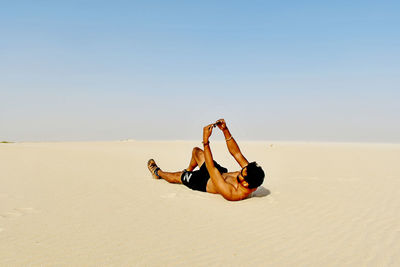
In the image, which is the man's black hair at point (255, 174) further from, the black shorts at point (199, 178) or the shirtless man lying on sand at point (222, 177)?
the black shorts at point (199, 178)

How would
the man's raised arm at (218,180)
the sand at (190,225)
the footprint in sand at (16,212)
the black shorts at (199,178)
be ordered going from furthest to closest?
the black shorts at (199,178)
the man's raised arm at (218,180)
the footprint in sand at (16,212)
the sand at (190,225)

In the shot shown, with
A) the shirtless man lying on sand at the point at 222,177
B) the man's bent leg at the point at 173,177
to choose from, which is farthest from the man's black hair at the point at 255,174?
the man's bent leg at the point at 173,177

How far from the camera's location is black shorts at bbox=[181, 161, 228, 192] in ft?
20.1

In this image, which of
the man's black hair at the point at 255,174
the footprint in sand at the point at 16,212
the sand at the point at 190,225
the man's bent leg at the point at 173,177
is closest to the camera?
Answer: the sand at the point at 190,225

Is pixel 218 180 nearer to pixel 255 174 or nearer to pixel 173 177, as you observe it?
pixel 255 174

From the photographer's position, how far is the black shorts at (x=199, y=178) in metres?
6.12

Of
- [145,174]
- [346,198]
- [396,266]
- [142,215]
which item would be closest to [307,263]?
[396,266]

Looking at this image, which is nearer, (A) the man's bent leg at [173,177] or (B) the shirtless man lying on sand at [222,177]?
(B) the shirtless man lying on sand at [222,177]

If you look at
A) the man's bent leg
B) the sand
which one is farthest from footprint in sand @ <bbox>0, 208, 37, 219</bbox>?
the man's bent leg

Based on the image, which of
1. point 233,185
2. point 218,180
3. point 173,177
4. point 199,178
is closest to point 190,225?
point 218,180

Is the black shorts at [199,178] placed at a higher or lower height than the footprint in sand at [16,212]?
higher

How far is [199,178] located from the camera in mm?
6184

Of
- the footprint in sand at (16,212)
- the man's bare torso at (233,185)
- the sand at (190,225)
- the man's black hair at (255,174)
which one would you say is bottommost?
the sand at (190,225)

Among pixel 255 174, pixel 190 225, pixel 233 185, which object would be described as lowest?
pixel 190 225
